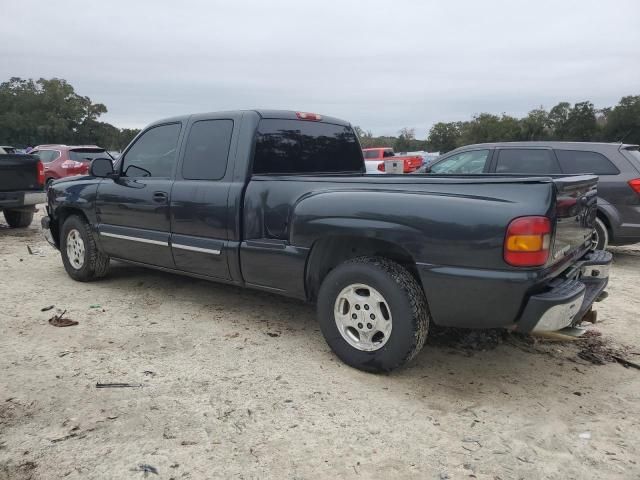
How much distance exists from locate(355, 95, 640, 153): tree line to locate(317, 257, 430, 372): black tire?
4135cm

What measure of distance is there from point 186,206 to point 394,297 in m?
2.14

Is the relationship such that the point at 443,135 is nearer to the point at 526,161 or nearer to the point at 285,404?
the point at 526,161

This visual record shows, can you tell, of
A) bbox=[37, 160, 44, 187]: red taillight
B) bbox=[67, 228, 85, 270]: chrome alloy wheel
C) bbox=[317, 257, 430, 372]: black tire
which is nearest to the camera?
bbox=[317, 257, 430, 372]: black tire

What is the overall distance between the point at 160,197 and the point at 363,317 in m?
2.33

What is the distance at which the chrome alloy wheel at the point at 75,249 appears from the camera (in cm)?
561

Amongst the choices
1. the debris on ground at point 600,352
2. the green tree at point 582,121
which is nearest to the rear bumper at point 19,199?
the debris on ground at point 600,352

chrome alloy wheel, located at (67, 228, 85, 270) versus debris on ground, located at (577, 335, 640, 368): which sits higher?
chrome alloy wheel, located at (67, 228, 85, 270)

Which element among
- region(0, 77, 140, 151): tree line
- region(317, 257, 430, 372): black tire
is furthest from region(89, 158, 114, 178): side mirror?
region(0, 77, 140, 151): tree line

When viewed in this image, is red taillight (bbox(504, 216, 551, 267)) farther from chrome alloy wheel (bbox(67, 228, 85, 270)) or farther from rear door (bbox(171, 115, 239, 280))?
chrome alloy wheel (bbox(67, 228, 85, 270))

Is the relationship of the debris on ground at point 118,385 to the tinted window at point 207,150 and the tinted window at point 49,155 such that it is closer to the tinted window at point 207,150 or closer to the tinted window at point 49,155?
the tinted window at point 207,150

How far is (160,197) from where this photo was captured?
4.60m

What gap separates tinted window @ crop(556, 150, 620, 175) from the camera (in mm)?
6723

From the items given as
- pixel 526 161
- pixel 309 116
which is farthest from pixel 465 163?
pixel 309 116

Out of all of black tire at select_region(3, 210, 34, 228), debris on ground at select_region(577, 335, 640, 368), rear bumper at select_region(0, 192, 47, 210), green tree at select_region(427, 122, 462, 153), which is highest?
green tree at select_region(427, 122, 462, 153)
